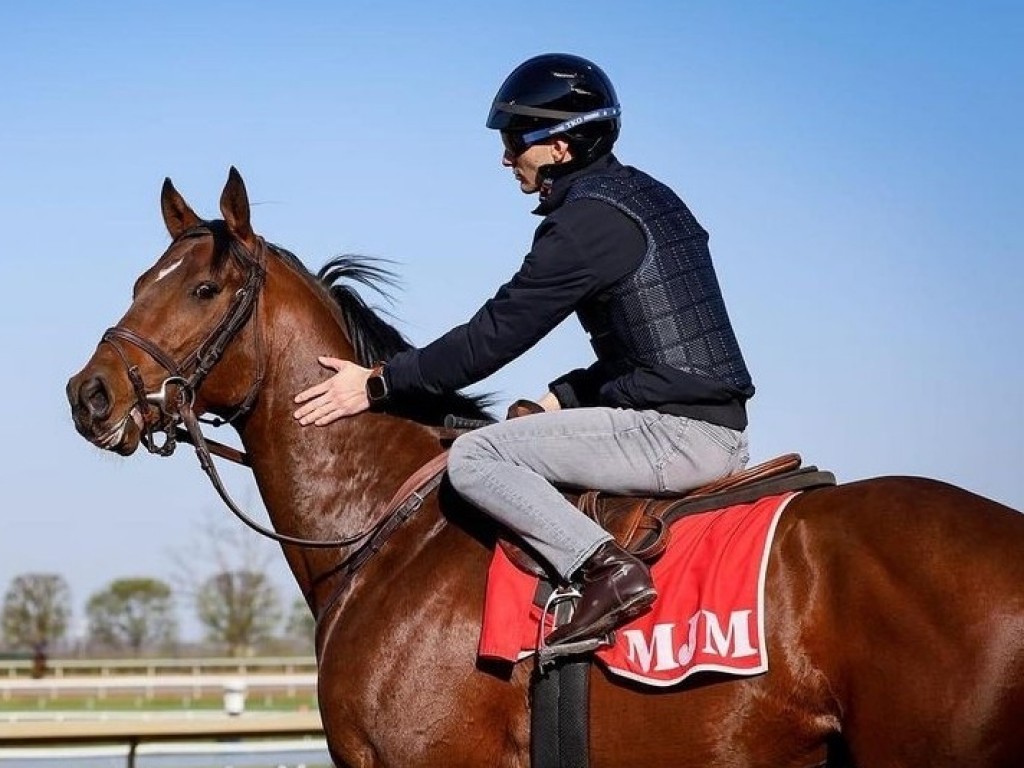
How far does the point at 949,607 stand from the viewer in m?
4.39

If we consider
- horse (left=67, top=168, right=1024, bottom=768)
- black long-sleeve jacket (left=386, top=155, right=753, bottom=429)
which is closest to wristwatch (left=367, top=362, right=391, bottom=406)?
horse (left=67, top=168, right=1024, bottom=768)

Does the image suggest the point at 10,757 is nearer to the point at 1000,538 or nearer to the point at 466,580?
the point at 466,580

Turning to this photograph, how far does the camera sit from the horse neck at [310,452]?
5793mm

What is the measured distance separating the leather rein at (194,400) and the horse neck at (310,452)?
57 millimetres

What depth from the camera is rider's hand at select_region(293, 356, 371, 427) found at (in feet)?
18.9

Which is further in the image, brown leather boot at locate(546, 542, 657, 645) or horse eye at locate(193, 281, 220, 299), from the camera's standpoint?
horse eye at locate(193, 281, 220, 299)

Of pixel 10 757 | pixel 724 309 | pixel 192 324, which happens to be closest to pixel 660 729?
pixel 724 309

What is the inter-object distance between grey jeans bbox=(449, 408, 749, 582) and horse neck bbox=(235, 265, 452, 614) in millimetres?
661

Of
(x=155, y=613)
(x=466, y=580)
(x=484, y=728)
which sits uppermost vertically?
(x=466, y=580)

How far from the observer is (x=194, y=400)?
5746 millimetres

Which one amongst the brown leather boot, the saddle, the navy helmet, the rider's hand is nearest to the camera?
the brown leather boot

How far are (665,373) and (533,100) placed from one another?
3.85 ft

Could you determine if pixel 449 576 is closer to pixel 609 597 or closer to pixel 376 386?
pixel 609 597

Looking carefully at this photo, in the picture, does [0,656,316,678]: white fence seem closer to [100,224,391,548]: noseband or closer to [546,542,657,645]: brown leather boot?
[100,224,391,548]: noseband
